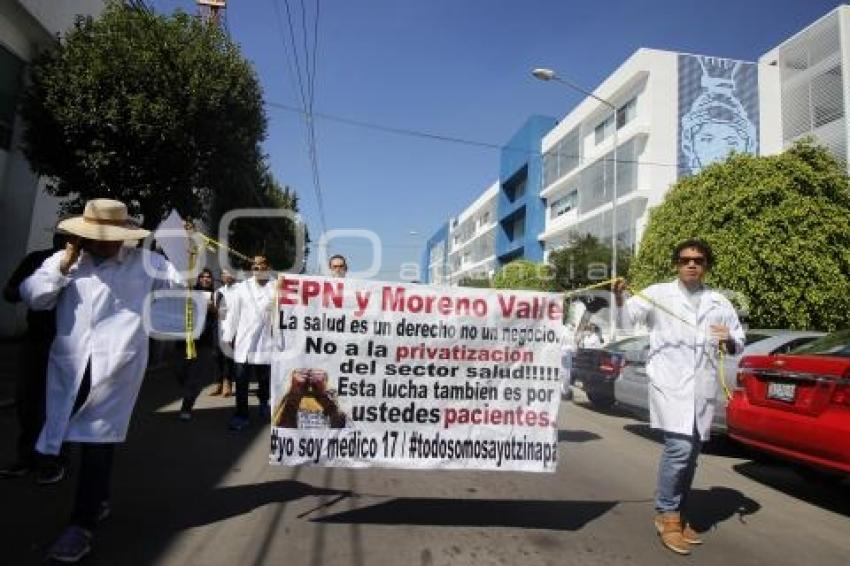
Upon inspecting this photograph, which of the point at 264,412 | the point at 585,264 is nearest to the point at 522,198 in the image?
the point at 585,264

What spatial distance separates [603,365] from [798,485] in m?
4.94

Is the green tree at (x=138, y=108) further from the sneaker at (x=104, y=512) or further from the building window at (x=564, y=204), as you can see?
the building window at (x=564, y=204)

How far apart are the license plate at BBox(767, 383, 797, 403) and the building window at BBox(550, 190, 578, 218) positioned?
143 ft

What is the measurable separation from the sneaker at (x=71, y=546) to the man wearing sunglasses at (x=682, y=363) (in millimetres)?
3324

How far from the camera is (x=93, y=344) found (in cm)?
415

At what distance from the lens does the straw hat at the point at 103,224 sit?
4.23 meters

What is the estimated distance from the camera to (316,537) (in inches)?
178

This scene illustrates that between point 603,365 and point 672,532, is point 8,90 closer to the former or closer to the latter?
point 603,365

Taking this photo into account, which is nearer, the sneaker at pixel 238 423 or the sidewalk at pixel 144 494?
the sidewalk at pixel 144 494

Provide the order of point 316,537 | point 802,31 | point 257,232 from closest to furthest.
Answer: point 316,537
point 257,232
point 802,31

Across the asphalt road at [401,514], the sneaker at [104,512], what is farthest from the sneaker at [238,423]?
the sneaker at [104,512]

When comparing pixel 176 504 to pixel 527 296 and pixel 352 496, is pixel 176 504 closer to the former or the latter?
pixel 352 496

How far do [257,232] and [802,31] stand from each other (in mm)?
29677

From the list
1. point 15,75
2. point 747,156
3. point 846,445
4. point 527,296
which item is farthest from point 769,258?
point 15,75
